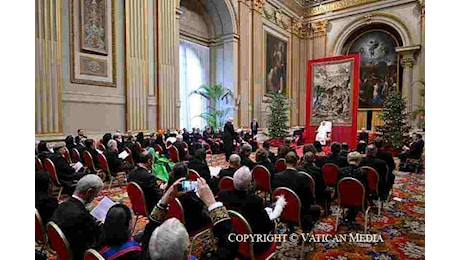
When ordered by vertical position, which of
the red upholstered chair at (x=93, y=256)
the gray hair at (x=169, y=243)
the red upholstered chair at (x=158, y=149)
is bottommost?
the red upholstered chair at (x=158, y=149)

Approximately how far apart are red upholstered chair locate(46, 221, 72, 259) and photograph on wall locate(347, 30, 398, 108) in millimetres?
18386

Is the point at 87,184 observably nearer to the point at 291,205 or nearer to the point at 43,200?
the point at 43,200

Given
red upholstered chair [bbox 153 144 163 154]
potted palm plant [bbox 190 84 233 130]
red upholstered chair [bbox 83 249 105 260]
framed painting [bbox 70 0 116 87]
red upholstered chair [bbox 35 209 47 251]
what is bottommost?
red upholstered chair [bbox 35 209 47 251]

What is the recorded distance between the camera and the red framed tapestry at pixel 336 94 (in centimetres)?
1004

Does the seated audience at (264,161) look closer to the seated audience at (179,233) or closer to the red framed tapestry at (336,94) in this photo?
the seated audience at (179,233)

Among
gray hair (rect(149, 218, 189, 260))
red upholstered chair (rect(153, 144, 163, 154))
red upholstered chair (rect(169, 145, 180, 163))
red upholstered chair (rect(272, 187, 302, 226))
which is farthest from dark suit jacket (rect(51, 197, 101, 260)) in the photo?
red upholstered chair (rect(153, 144, 163, 154))

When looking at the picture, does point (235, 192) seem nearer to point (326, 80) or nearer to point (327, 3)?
point (326, 80)

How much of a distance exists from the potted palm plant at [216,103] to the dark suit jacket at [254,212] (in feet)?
35.9

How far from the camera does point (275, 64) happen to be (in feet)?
54.4

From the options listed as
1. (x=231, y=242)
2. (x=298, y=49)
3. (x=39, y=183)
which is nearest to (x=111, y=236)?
(x=231, y=242)

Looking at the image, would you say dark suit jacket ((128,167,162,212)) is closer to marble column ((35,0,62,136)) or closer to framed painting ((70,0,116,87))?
marble column ((35,0,62,136))

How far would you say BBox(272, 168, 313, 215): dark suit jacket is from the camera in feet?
9.50

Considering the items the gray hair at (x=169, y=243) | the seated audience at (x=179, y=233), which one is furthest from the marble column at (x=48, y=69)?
the gray hair at (x=169, y=243)

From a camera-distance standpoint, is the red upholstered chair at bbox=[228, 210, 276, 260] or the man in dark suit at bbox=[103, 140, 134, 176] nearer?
the red upholstered chair at bbox=[228, 210, 276, 260]
